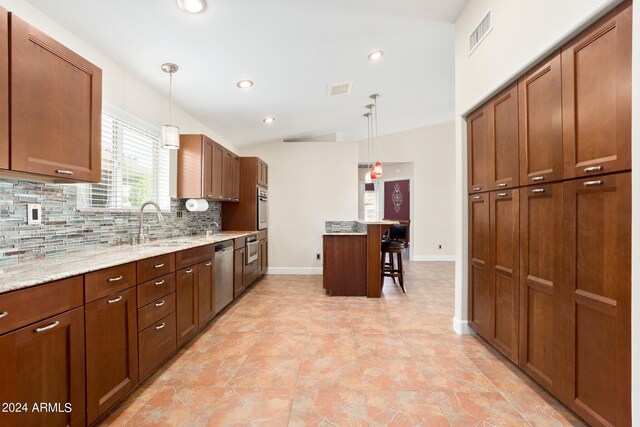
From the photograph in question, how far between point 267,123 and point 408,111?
2.74 m

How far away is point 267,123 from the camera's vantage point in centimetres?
453

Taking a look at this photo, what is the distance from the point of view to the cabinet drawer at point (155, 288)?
6.02 feet

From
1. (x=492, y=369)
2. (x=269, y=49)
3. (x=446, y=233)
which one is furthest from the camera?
(x=446, y=233)

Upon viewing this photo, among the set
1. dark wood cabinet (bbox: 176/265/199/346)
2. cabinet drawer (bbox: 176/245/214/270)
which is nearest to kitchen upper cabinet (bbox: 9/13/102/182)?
cabinet drawer (bbox: 176/245/214/270)

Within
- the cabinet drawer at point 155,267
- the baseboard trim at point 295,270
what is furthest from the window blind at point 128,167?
the baseboard trim at point 295,270

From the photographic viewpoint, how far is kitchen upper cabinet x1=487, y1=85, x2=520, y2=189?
1989 millimetres

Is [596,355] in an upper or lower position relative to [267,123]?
lower

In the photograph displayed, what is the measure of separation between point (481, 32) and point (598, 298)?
211 centimetres

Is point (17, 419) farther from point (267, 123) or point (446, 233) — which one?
point (446, 233)

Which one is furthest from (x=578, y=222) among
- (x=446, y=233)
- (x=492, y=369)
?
(x=446, y=233)

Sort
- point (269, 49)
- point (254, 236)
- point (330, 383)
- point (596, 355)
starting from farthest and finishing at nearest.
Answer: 1. point (254, 236)
2. point (269, 49)
3. point (330, 383)
4. point (596, 355)

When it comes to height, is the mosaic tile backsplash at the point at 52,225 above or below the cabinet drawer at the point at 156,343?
above

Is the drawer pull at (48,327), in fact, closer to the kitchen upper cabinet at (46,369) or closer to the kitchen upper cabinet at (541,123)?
the kitchen upper cabinet at (46,369)

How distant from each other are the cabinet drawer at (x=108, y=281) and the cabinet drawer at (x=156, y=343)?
1.29ft
